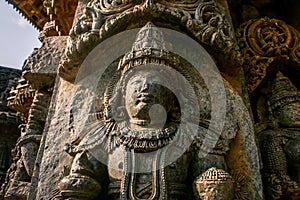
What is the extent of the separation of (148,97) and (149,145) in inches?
11.5

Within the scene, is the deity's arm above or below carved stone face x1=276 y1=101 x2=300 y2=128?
below

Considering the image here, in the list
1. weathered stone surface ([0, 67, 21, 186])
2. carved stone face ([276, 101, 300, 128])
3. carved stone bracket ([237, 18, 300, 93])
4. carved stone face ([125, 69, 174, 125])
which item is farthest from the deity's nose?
weathered stone surface ([0, 67, 21, 186])

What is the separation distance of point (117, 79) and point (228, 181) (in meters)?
0.98

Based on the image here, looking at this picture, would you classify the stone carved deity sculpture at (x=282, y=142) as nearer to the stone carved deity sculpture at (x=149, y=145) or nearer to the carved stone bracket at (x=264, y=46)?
the carved stone bracket at (x=264, y=46)

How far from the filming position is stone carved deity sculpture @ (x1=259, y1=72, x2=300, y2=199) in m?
2.96

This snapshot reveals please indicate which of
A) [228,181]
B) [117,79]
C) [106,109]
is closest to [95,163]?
[106,109]

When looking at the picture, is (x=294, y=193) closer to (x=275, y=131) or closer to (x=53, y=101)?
(x=275, y=131)

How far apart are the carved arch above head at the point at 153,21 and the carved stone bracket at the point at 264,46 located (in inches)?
17.7

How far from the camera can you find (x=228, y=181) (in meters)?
2.39

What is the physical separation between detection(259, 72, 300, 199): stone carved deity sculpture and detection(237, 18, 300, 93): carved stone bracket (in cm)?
16

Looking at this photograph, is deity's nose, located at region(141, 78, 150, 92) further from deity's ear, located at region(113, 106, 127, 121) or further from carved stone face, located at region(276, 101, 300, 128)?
carved stone face, located at region(276, 101, 300, 128)

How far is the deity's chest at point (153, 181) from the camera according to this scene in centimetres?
240

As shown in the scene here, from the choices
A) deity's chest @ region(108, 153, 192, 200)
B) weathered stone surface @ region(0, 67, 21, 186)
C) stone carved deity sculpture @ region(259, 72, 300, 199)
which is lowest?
deity's chest @ region(108, 153, 192, 200)

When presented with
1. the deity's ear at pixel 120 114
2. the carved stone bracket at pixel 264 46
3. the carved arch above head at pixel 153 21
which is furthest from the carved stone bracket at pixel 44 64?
the carved stone bracket at pixel 264 46
